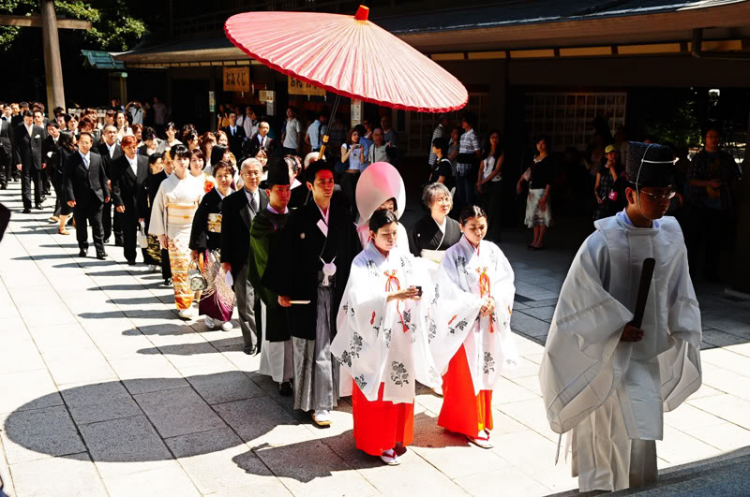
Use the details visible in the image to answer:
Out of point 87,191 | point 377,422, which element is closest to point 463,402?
point 377,422

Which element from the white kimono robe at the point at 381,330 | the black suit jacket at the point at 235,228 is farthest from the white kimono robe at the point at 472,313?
the black suit jacket at the point at 235,228

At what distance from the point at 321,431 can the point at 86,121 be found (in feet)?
29.3

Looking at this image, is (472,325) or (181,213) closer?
(472,325)

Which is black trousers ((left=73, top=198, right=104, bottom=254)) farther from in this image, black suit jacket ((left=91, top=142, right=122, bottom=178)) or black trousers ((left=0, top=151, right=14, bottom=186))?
black trousers ((left=0, top=151, right=14, bottom=186))

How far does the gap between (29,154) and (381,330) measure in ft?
41.2

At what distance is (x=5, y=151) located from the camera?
708 inches

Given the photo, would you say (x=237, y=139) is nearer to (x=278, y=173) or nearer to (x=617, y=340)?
(x=278, y=173)

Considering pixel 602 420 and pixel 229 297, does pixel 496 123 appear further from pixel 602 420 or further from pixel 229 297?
pixel 602 420

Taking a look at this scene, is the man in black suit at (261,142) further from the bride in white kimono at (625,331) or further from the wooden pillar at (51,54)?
the bride in white kimono at (625,331)

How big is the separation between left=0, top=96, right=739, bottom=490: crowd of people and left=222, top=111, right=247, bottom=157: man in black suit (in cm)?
968

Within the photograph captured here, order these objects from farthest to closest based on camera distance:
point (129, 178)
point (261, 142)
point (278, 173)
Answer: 1. point (261, 142)
2. point (129, 178)
3. point (278, 173)

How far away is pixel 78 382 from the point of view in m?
6.13

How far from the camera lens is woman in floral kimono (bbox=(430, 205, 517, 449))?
507cm

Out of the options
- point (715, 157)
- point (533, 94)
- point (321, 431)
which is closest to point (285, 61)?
point (321, 431)
